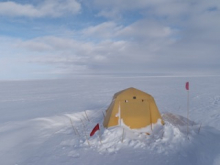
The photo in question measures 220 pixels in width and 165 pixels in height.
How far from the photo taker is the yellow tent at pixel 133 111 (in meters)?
6.47

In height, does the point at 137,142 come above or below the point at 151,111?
below

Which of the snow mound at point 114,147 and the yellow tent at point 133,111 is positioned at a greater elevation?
the yellow tent at point 133,111

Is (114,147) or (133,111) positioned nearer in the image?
(114,147)

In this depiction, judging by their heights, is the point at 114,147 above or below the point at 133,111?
below

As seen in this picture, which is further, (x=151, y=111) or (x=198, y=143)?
(x=151, y=111)

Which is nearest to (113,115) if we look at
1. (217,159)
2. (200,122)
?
(217,159)

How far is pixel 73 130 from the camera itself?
7.11 m

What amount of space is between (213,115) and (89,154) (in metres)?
7.62

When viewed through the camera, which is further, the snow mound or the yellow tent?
the yellow tent

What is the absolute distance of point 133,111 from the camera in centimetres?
662

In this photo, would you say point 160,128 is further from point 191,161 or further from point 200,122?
point 200,122

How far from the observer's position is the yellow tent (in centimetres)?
647

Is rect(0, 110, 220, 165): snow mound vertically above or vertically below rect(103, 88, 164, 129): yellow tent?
below

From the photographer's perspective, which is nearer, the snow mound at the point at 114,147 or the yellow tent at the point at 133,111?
the snow mound at the point at 114,147
